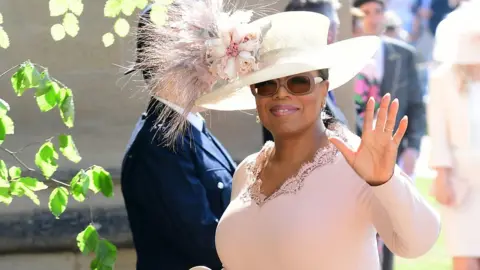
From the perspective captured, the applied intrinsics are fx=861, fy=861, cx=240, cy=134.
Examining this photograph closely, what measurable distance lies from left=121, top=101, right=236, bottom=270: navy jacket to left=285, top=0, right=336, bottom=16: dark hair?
1.30m

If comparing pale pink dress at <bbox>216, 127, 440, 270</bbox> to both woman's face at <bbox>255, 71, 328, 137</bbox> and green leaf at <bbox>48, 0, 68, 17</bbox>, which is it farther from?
green leaf at <bbox>48, 0, 68, 17</bbox>

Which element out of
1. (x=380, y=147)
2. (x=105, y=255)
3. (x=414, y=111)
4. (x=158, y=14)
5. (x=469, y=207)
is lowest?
(x=469, y=207)

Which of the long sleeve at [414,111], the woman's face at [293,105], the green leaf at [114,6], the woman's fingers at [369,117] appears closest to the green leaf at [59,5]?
the green leaf at [114,6]

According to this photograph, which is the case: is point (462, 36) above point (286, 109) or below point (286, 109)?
below

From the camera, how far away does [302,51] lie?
7.21 ft

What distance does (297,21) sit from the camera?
2271mm

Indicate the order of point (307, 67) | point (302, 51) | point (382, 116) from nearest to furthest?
1. point (382, 116)
2. point (307, 67)
3. point (302, 51)

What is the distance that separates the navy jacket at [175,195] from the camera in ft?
8.92

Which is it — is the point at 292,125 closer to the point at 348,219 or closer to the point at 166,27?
the point at 348,219

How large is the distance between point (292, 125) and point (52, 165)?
0.85 metres

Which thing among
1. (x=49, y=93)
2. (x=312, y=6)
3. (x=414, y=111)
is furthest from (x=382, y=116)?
(x=414, y=111)

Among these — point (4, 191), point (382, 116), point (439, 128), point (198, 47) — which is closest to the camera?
point (382, 116)

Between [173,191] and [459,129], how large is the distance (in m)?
1.94

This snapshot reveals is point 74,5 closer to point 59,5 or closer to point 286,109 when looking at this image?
point 59,5
